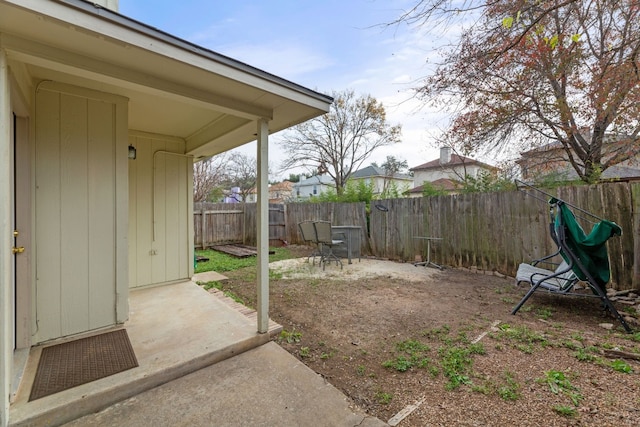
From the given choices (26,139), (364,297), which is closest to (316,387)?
(364,297)

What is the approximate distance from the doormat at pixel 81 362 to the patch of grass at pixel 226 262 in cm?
304

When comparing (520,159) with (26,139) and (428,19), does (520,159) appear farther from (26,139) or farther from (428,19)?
(26,139)

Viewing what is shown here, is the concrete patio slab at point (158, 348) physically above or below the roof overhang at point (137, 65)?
below

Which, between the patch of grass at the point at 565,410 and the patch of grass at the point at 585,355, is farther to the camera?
the patch of grass at the point at 585,355

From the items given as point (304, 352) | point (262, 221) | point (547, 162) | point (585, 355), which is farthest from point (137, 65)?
point (547, 162)

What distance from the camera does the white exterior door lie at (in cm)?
236

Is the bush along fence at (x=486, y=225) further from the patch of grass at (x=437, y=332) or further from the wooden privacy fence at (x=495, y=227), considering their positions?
the patch of grass at (x=437, y=332)

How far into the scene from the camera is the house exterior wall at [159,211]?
386 centimetres

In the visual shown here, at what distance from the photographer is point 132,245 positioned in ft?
12.6

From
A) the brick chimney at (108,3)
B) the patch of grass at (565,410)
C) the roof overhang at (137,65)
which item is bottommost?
the patch of grass at (565,410)

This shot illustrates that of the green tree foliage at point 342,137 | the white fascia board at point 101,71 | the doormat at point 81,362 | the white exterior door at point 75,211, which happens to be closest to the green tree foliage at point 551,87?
the white fascia board at point 101,71

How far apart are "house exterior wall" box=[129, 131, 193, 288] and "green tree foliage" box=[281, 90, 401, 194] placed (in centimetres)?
1296

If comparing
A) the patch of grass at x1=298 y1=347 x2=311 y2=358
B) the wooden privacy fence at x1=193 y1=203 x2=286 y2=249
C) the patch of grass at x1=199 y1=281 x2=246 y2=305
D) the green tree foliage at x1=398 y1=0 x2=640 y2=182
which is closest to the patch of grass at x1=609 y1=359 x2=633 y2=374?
the patch of grass at x1=298 y1=347 x2=311 y2=358

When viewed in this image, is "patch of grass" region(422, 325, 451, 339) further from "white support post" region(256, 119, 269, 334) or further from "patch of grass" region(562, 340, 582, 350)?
"white support post" region(256, 119, 269, 334)
